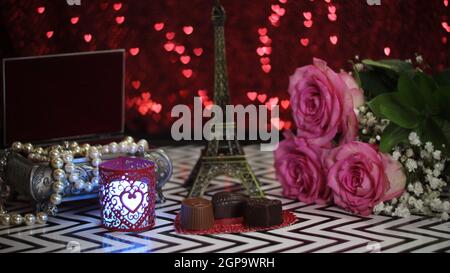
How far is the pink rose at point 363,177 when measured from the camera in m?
2.08

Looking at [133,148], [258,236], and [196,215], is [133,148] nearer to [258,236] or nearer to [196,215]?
[196,215]

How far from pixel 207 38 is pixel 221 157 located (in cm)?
88

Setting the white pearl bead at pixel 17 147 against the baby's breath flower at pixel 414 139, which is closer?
the baby's breath flower at pixel 414 139

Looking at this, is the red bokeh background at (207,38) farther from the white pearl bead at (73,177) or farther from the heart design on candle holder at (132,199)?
the heart design on candle holder at (132,199)

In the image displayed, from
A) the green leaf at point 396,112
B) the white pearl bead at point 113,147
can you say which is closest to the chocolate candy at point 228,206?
the white pearl bead at point 113,147

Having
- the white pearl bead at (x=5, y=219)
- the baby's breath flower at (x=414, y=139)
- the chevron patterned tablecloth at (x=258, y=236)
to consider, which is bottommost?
the chevron patterned tablecloth at (x=258, y=236)

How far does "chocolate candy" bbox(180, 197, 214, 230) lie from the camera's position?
199 cm

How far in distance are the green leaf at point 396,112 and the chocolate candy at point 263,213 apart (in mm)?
371

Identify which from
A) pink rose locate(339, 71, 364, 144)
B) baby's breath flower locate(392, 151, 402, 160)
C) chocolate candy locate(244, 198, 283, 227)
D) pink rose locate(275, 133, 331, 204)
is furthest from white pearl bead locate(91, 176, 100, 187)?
baby's breath flower locate(392, 151, 402, 160)

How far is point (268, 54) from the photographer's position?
3107mm

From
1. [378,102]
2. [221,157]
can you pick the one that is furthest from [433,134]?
[221,157]

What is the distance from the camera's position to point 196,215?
6.53 feet

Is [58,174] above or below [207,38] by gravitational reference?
below

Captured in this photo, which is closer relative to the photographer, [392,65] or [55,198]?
[55,198]
